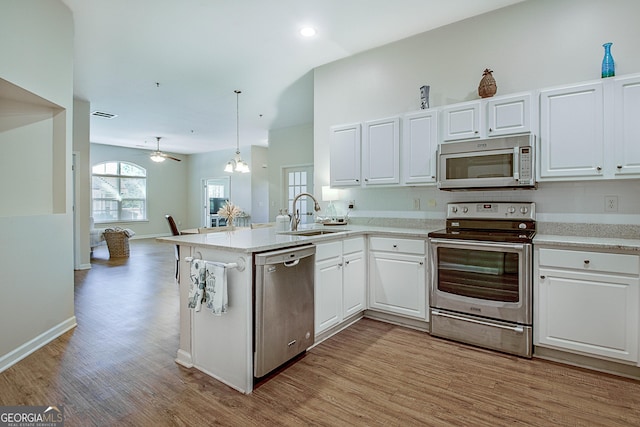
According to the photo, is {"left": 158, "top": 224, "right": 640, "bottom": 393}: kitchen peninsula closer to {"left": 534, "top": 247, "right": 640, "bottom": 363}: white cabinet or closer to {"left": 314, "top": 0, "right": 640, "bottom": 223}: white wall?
{"left": 534, "top": 247, "right": 640, "bottom": 363}: white cabinet

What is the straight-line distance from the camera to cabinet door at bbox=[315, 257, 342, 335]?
102 inches

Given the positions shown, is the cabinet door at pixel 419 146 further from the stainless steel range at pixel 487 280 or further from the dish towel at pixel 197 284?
the dish towel at pixel 197 284

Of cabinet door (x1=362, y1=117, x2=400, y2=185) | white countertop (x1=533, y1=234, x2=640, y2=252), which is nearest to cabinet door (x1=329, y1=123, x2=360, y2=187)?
cabinet door (x1=362, y1=117, x2=400, y2=185)

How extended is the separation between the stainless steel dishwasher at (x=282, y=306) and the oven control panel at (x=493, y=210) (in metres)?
1.56

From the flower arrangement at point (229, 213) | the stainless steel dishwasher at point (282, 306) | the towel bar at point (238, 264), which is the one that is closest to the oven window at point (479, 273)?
the stainless steel dishwasher at point (282, 306)

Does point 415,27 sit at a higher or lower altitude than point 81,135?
higher

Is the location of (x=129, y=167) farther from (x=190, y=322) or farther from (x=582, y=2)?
(x=582, y=2)

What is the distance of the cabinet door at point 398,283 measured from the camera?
2.93m

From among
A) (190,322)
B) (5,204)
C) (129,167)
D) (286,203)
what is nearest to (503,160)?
(190,322)

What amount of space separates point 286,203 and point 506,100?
5.49 metres

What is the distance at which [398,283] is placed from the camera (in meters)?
3.06

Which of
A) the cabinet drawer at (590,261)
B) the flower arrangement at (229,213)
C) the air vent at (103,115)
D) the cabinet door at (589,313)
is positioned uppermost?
the air vent at (103,115)

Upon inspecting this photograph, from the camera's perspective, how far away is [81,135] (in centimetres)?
565

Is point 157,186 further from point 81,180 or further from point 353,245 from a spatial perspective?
point 353,245
